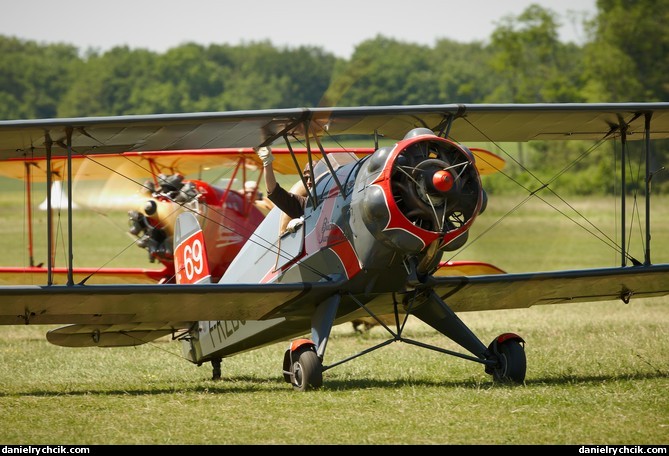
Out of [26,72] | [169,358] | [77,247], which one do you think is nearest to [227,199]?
[169,358]

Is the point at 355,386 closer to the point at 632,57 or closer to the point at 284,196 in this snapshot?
the point at 284,196

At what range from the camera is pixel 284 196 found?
9.38 meters

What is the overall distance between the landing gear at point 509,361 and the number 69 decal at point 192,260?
310 cm

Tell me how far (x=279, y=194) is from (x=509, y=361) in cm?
239

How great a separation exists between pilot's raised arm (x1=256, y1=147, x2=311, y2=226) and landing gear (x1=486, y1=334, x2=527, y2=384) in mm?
2063

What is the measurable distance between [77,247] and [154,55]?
57.6 metres

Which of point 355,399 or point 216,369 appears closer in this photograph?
point 355,399

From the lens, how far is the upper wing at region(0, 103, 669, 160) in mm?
8562

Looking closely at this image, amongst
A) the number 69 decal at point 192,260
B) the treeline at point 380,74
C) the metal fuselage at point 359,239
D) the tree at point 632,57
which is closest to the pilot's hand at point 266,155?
the metal fuselage at point 359,239

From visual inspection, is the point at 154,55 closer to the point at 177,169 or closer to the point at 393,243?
the point at 177,169

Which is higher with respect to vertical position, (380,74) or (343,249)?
(380,74)

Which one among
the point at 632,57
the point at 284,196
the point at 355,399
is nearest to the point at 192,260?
the point at 284,196

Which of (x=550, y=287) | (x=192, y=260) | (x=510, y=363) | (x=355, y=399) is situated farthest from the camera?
(x=192, y=260)

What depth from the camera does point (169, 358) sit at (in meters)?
12.2
